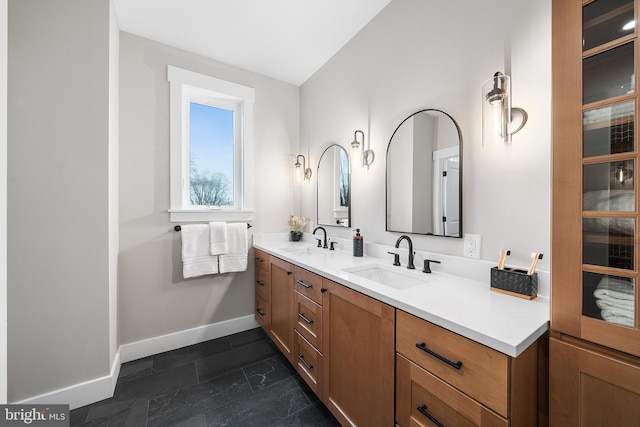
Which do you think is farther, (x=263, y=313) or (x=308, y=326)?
(x=263, y=313)

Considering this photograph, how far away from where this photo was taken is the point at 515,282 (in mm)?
1093

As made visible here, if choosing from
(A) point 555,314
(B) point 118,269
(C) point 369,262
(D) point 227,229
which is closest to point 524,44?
(A) point 555,314

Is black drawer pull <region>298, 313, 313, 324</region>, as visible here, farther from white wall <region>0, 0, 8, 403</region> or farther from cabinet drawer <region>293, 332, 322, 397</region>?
white wall <region>0, 0, 8, 403</region>

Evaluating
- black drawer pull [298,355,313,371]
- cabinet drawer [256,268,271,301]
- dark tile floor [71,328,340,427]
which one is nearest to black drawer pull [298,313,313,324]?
black drawer pull [298,355,313,371]

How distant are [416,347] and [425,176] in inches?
40.5

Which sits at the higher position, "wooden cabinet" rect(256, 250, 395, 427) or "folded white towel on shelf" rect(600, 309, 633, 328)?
"folded white towel on shelf" rect(600, 309, 633, 328)

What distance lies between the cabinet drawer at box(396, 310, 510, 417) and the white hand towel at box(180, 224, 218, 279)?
1873mm

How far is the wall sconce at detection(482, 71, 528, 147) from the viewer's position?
1180 millimetres

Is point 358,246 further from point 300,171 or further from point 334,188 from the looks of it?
point 300,171

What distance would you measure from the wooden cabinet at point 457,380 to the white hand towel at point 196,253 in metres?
1.87

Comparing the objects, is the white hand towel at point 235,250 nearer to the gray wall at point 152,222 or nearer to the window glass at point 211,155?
the gray wall at point 152,222

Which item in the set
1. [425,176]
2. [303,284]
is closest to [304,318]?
[303,284]

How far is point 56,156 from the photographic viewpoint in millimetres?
1550

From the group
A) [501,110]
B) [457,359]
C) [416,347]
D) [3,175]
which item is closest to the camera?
[3,175]
